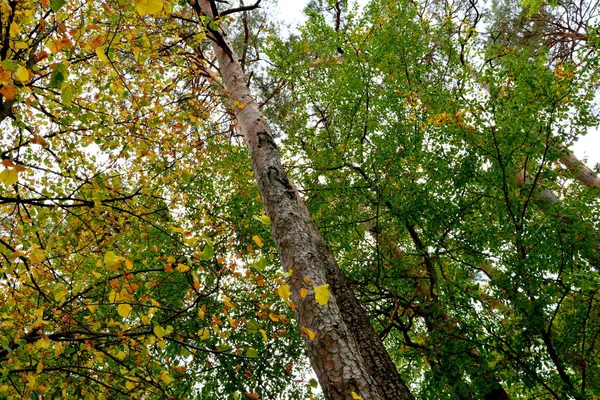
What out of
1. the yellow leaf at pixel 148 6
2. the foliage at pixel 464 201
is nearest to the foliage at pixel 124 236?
the yellow leaf at pixel 148 6

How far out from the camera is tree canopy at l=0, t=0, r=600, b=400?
2908 mm

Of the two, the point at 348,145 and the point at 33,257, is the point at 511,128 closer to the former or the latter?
the point at 348,145

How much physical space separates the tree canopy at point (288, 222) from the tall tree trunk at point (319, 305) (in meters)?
0.02

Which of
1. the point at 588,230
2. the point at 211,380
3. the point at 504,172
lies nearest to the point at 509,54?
the point at 504,172

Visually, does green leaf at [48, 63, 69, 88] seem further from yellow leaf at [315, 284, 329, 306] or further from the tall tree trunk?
the tall tree trunk

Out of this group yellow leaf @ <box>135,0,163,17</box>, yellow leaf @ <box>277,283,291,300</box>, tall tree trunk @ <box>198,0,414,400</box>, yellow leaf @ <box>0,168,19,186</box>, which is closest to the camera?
yellow leaf @ <box>135,0,163,17</box>

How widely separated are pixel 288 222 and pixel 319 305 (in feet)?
3.02

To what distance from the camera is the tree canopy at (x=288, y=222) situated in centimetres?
291

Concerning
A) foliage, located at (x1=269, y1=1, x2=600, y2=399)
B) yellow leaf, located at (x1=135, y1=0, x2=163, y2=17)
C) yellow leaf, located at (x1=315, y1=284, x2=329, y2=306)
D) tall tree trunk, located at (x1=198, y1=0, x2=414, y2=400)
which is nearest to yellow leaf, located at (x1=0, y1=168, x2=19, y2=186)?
yellow leaf, located at (x1=135, y1=0, x2=163, y2=17)

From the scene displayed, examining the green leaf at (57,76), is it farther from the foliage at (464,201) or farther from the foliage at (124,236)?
the foliage at (464,201)

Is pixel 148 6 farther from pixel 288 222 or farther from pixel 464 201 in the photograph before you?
pixel 464 201

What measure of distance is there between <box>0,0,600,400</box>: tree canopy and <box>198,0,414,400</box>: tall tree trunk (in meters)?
0.02

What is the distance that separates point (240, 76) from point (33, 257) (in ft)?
13.7

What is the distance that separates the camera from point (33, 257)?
229cm
